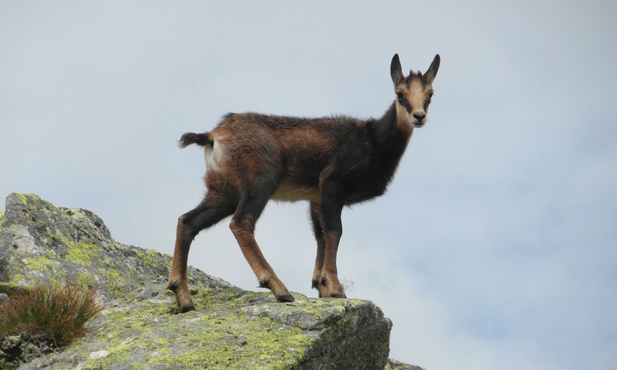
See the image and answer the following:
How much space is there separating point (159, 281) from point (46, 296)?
10.8ft

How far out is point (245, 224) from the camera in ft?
32.4

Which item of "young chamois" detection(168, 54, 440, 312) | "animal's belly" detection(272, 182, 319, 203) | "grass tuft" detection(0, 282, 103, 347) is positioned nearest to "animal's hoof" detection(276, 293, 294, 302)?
"young chamois" detection(168, 54, 440, 312)

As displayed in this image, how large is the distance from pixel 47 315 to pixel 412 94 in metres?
5.70

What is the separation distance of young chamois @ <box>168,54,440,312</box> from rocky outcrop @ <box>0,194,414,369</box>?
524 mm

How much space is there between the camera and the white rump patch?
10414 millimetres

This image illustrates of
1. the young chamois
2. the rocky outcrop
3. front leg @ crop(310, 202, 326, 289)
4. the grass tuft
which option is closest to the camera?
the rocky outcrop

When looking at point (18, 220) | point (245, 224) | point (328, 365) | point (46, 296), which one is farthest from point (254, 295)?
point (18, 220)

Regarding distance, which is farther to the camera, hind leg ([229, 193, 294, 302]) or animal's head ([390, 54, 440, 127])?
animal's head ([390, 54, 440, 127])

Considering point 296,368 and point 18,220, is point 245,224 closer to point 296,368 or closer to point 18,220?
point 296,368

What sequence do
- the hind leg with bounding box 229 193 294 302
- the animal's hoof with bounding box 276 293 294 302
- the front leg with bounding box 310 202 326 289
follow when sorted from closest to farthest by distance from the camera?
the animal's hoof with bounding box 276 293 294 302 < the hind leg with bounding box 229 193 294 302 < the front leg with bounding box 310 202 326 289

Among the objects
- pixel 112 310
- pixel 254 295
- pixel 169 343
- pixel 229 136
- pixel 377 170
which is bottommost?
pixel 169 343

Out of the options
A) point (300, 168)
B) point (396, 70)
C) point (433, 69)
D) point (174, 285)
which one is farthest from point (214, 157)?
point (433, 69)

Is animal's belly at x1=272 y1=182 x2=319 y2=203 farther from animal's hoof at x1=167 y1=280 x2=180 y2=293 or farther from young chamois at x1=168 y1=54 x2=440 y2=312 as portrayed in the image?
animal's hoof at x1=167 y1=280 x2=180 y2=293

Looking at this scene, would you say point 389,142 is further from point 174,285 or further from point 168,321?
point 168,321
